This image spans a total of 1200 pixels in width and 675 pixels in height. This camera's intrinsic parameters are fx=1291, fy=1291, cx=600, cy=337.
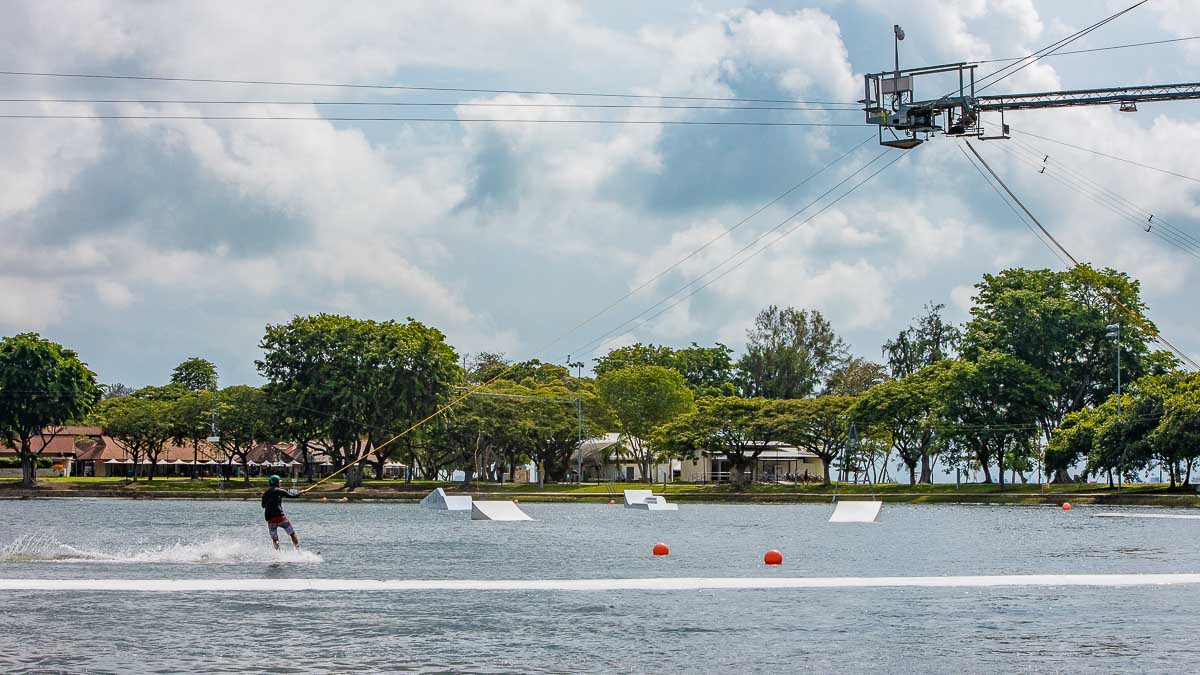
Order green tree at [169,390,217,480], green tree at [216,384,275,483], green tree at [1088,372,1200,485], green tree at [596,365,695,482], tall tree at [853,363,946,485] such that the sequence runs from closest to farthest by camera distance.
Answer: green tree at [1088,372,1200,485]
tall tree at [853,363,946,485]
green tree at [216,384,275,483]
green tree at [169,390,217,480]
green tree at [596,365,695,482]

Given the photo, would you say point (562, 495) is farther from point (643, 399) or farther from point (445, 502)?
point (445, 502)

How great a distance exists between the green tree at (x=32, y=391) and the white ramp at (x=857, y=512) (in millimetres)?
67065

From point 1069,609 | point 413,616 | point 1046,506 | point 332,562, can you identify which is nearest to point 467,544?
point 332,562

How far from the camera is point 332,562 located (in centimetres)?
3528

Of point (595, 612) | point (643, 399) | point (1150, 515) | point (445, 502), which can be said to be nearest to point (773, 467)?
point (643, 399)

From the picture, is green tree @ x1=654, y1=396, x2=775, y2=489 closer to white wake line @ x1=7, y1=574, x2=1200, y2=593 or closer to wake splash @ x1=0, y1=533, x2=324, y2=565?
wake splash @ x1=0, y1=533, x2=324, y2=565

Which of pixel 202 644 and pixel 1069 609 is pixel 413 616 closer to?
pixel 202 644

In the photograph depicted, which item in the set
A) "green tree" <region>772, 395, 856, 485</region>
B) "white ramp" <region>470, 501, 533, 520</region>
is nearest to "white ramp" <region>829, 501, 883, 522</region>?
"white ramp" <region>470, 501, 533, 520</region>

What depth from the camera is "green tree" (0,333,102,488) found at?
328ft

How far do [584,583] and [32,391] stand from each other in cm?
8239

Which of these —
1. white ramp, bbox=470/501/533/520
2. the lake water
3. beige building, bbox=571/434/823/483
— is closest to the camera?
the lake water

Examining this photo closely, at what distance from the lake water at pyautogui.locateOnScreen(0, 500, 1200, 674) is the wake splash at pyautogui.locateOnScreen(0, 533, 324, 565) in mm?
125

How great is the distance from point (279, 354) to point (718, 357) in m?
66.7

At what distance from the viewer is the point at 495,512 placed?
214 ft
